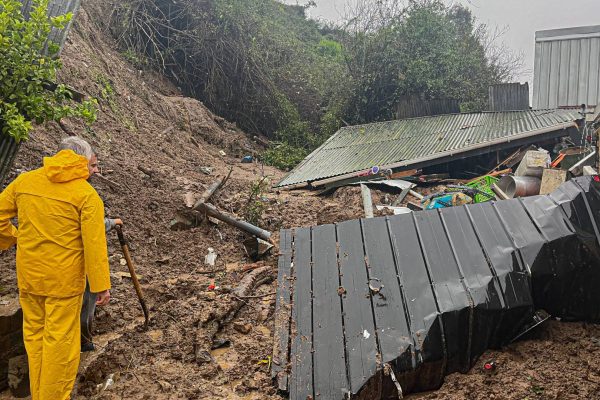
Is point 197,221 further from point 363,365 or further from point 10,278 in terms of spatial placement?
point 363,365

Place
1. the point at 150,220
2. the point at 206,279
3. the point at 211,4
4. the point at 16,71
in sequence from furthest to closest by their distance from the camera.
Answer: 1. the point at 211,4
2. the point at 150,220
3. the point at 206,279
4. the point at 16,71

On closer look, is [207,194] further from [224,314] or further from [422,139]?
[422,139]

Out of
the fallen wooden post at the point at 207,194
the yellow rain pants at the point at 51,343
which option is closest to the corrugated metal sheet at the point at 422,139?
the fallen wooden post at the point at 207,194

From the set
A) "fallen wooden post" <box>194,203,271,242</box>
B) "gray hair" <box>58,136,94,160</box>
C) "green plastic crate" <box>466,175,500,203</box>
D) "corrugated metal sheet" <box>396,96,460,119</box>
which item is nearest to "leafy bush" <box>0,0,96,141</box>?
"gray hair" <box>58,136,94,160</box>

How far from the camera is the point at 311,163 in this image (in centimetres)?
1438

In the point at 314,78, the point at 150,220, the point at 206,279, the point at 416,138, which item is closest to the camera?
the point at 206,279

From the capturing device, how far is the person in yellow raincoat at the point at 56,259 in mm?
3312

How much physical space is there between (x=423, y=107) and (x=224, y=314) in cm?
1339

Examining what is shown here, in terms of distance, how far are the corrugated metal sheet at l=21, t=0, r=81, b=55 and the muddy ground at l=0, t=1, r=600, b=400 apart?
1.54 metres

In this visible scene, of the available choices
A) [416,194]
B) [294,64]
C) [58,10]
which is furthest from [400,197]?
[294,64]

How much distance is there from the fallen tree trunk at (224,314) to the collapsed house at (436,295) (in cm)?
68

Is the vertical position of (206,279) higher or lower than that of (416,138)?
lower

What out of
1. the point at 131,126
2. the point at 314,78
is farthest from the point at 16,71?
the point at 314,78

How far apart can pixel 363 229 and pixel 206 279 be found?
2.15 m
